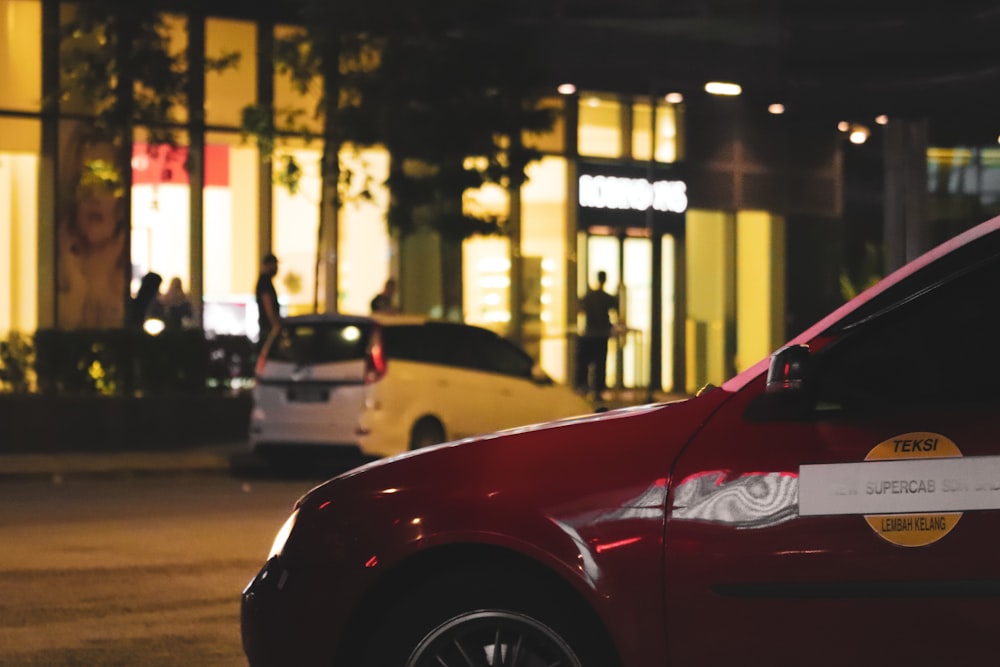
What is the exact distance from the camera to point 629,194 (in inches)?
1293

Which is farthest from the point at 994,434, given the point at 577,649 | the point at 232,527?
the point at 232,527

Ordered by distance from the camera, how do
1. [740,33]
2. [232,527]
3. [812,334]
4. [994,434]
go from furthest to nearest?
[740,33]
[232,527]
[812,334]
[994,434]

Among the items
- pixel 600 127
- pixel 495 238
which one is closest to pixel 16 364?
pixel 495 238

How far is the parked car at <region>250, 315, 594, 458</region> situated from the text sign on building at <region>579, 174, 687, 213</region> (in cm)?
1413

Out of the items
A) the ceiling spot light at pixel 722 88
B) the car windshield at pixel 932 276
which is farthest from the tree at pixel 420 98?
the car windshield at pixel 932 276

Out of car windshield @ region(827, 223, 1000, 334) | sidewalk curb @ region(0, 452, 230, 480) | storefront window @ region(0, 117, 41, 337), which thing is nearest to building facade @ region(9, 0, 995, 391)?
storefront window @ region(0, 117, 41, 337)

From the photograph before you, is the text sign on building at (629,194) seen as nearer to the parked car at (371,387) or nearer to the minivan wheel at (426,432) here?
the parked car at (371,387)

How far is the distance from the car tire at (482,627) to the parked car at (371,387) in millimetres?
12039

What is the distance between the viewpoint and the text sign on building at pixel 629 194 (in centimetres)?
3231

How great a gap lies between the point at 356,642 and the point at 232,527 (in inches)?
309

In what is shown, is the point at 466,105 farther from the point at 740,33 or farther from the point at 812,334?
the point at 812,334

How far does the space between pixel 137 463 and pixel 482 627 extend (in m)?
13.7

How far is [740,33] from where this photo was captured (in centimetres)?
3209

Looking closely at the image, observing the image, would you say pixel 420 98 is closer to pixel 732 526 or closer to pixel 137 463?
pixel 137 463
